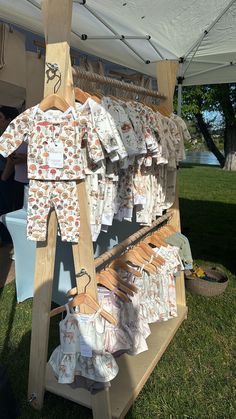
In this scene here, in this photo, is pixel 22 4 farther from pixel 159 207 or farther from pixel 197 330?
pixel 197 330

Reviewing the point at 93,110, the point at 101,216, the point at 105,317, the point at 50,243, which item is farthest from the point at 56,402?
the point at 93,110

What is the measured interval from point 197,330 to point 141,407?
3.30ft

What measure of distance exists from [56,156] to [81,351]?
38.4 inches

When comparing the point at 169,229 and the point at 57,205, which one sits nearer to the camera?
the point at 57,205

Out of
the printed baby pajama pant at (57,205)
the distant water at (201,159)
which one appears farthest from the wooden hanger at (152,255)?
the distant water at (201,159)

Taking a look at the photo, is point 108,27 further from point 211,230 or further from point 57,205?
point 211,230

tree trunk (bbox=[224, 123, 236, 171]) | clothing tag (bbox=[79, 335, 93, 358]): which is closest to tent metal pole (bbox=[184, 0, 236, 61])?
clothing tag (bbox=[79, 335, 93, 358])

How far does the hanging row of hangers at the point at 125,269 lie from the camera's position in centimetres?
177

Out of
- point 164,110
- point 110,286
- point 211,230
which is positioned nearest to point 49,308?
point 110,286

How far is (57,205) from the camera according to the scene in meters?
1.63

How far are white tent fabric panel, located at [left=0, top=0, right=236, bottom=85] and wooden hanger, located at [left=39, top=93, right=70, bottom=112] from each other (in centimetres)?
112

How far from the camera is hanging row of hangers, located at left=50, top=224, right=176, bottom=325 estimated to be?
177 centimetres

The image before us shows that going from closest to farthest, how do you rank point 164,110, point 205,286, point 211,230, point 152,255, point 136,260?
point 136,260, point 152,255, point 164,110, point 205,286, point 211,230

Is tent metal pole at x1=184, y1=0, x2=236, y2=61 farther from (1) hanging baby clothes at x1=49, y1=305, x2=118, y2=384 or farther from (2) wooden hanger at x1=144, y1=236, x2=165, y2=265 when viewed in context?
(1) hanging baby clothes at x1=49, y1=305, x2=118, y2=384
